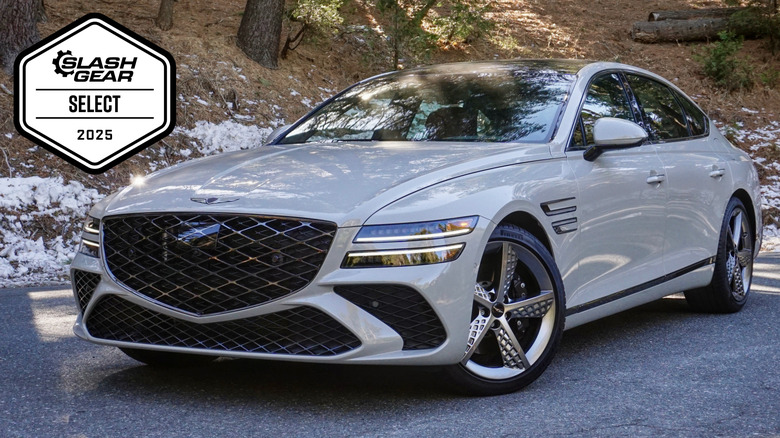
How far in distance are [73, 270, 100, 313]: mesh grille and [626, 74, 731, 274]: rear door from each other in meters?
3.14

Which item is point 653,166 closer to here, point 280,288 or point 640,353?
point 640,353

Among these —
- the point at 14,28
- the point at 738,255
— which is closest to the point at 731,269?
the point at 738,255

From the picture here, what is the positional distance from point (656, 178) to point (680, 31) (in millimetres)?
14878

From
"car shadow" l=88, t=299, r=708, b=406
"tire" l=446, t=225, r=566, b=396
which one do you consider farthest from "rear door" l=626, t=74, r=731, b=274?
"tire" l=446, t=225, r=566, b=396

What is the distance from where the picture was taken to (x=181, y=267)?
165 inches

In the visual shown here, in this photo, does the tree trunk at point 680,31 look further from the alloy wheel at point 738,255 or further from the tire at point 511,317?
the tire at point 511,317

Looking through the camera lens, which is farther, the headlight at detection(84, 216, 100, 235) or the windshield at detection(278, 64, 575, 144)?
the windshield at detection(278, 64, 575, 144)

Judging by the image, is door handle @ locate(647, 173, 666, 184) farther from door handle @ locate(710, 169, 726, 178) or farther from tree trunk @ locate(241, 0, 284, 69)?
tree trunk @ locate(241, 0, 284, 69)

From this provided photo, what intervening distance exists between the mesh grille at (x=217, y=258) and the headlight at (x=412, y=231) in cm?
15

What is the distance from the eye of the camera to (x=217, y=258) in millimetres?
4109

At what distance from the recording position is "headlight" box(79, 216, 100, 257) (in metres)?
4.52

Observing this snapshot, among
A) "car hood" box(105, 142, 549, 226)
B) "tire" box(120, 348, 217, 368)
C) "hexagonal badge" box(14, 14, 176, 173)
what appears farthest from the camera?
"hexagonal badge" box(14, 14, 176, 173)

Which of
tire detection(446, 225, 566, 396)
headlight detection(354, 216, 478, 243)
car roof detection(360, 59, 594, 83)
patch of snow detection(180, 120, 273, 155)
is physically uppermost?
car roof detection(360, 59, 594, 83)

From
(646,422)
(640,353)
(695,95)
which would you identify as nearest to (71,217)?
(640,353)
